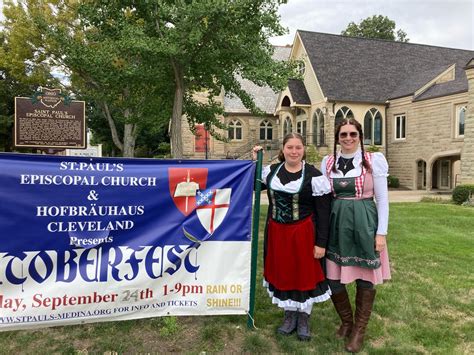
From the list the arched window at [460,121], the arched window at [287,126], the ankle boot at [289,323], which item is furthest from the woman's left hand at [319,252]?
the arched window at [287,126]

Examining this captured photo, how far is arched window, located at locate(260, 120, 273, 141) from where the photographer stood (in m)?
31.8

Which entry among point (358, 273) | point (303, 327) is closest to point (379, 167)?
point (358, 273)

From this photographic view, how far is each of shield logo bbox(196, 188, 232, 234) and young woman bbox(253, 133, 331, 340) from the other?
43 centimetres

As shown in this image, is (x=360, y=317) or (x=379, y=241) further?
(x=360, y=317)

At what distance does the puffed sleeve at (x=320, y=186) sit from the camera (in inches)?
138

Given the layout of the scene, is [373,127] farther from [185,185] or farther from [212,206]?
[185,185]

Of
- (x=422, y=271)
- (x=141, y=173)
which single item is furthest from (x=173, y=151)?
(x=141, y=173)

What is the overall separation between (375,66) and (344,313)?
28.0 metres

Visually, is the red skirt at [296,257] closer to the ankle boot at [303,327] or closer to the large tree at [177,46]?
the ankle boot at [303,327]

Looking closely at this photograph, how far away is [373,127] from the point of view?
87.1 feet

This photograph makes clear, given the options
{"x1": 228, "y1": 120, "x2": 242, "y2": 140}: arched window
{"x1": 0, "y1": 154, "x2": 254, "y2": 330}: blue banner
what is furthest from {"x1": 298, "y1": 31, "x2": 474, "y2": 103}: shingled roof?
{"x1": 0, "y1": 154, "x2": 254, "y2": 330}: blue banner

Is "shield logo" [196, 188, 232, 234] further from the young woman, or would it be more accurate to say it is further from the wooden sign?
the wooden sign

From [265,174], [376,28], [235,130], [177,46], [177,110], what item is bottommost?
[265,174]

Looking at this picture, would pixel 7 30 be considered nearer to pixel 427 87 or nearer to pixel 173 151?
pixel 173 151
